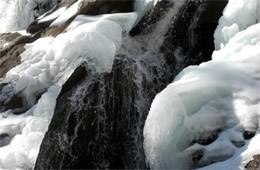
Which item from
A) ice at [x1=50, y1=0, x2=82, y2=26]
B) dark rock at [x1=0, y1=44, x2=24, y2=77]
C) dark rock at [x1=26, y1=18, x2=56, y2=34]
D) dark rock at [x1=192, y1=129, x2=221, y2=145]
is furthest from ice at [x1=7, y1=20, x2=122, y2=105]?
dark rock at [x1=192, y1=129, x2=221, y2=145]

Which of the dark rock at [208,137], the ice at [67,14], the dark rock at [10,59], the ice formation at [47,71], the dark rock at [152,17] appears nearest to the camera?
the dark rock at [208,137]

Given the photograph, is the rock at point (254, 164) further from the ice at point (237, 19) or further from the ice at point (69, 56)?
the ice at point (69, 56)

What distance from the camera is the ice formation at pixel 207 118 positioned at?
13.7ft

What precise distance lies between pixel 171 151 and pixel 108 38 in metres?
1.98

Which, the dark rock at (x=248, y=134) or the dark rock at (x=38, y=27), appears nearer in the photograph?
the dark rock at (x=248, y=134)

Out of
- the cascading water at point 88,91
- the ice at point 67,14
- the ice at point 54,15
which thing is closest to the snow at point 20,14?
the ice at point 54,15

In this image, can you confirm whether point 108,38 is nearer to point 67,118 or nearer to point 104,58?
point 104,58

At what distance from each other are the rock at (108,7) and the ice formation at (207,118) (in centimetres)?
210

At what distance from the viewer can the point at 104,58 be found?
224 inches

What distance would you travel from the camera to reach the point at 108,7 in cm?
653

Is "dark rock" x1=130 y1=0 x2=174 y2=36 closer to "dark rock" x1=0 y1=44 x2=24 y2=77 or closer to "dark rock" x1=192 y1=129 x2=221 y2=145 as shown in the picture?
"dark rock" x1=0 y1=44 x2=24 y2=77

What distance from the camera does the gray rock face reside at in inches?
222

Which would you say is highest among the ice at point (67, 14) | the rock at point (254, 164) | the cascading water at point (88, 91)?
the rock at point (254, 164)

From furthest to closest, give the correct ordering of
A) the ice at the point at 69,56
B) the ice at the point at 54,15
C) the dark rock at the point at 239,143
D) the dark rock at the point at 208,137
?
the ice at the point at 54,15, the ice at the point at 69,56, the dark rock at the point at 208,137, the dark rock at the point at 239,143
